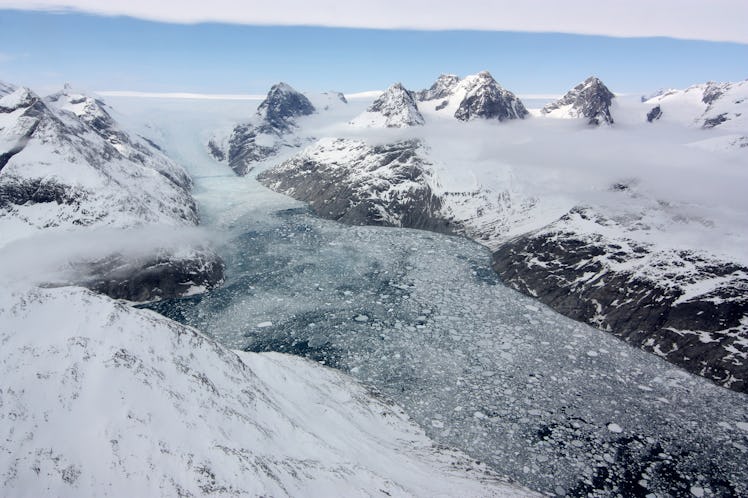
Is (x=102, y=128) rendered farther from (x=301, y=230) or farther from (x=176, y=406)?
(x=176, y=406)

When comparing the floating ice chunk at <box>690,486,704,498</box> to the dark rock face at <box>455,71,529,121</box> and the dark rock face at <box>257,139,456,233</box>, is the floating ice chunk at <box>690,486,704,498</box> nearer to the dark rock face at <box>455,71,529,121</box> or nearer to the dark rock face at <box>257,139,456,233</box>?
the dark rock face at <box>257,139,456,233</box>

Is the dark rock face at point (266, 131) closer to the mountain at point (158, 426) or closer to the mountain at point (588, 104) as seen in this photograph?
the mountain at point (588, 104)

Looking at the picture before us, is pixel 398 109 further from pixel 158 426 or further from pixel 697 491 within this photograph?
pixel 158 426

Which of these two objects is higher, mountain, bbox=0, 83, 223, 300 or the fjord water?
mountain, bbox=0, 83, 223, 300

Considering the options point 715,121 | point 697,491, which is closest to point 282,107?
point 715,121

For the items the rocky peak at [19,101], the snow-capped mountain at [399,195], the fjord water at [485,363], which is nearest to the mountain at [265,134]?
the snow-capped mountain at [399,195]

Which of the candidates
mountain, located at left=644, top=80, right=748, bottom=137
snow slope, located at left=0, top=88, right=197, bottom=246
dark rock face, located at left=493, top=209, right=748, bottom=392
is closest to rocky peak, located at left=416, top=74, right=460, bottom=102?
mountain, located at left=644, top=80, right=748, bottom=137
